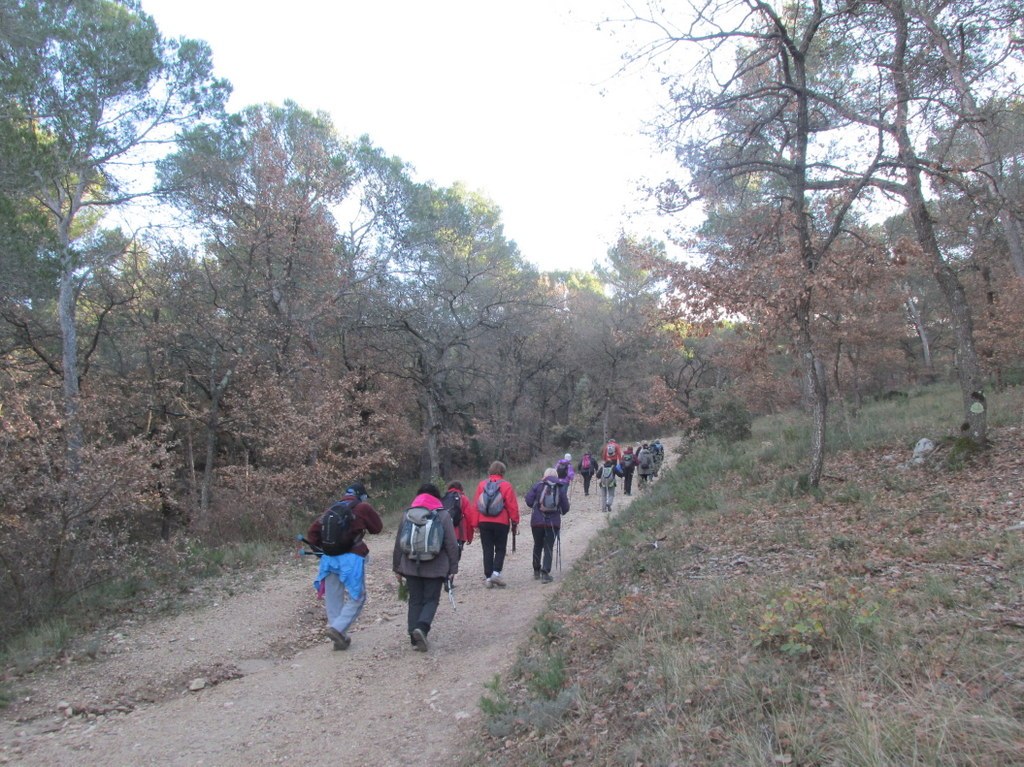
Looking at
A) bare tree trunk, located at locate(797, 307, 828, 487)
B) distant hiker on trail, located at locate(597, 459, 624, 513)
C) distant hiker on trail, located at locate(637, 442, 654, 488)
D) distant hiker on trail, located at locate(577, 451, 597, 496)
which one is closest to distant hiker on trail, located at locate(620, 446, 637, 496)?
distant hiker on trail, located at locate(637, 442, 654, 488)

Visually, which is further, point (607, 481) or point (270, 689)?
point (607, 481)

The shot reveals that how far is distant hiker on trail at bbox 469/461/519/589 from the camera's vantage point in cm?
842

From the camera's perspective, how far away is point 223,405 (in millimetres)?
18578

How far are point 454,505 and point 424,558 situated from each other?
5.24 feet

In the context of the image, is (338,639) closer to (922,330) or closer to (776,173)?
(776,173)

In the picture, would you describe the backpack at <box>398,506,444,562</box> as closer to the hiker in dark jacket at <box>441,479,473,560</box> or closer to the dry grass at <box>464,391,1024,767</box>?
the dry grass at <box>464,391,1024,767</box>

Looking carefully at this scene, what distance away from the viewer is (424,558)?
619 cm

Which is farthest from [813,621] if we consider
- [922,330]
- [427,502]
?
[922,330]

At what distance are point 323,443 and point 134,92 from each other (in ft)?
29.0

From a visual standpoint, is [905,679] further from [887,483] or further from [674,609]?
[887,483]

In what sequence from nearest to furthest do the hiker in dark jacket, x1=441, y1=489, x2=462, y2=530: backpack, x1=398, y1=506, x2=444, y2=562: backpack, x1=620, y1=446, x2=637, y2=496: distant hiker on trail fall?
x1=398, y1=506, x2=444, y2=562: backpack, x1=441, y1=489, x2=462, y2=530: backpack, the hiker in dark jacket, x1=620, y1=446, x2=637, y2=496: distant hiker on trail

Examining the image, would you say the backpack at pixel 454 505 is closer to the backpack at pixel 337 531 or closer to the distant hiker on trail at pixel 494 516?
the distant hiker on trail at pixel 494 516

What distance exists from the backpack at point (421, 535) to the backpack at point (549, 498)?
8.87 feet

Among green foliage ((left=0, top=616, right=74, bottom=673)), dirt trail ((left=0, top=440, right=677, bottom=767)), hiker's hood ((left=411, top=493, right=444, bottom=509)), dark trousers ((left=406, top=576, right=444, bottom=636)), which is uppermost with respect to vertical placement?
hiker's hood ((left=411, top=493, right=444, bottom=509))
